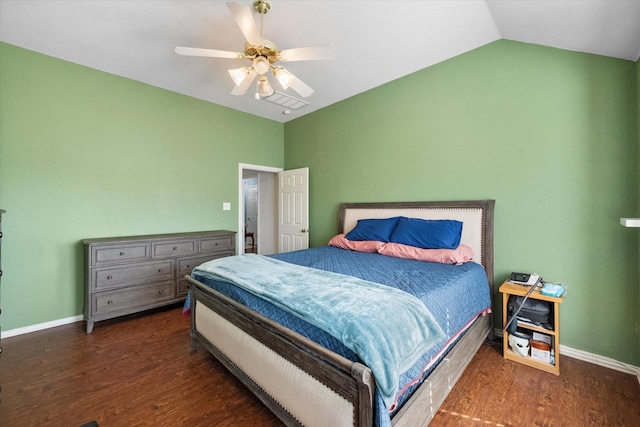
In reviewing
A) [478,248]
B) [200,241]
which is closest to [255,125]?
[200,241]

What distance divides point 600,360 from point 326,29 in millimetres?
3470

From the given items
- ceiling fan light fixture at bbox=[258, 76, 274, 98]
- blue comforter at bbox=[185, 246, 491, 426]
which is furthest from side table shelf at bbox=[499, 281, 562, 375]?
ceiling fan light fixture at bbox=[258, 76, 274, 98]

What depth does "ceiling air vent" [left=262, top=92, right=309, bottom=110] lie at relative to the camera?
3664mm

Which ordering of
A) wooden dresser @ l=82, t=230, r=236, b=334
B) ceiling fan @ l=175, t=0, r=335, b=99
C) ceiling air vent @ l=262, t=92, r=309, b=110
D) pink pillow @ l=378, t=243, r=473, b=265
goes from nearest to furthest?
ceiling fan @ l=175, t=0, r=335, b=99
pink pillow @ l=378, t=243, r=473, b=265
wooden dresser @ l=82, t=230, r=236, b=334
ceiling air vent @ l=262, t=92, r=309, b=110

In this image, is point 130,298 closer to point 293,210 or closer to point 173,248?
point 173,248

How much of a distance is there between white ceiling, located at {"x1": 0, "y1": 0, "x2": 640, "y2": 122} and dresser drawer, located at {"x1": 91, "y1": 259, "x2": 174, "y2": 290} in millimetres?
2162

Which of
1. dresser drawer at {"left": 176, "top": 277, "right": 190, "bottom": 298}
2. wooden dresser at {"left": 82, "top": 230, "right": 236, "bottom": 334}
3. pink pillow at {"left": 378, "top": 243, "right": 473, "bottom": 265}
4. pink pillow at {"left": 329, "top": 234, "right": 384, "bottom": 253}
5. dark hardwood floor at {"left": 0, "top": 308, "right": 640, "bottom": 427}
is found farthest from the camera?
dresser drawer at {"left": 176, "top": 277, "right": 190, "bottom": 298}

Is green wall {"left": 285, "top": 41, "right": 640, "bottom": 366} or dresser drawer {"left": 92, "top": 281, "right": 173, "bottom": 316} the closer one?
green wall {"left": 285, "top": 41, "right": 640, "bottom": 366}

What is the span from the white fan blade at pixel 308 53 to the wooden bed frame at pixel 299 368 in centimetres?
177

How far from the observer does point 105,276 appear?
9.18 ft

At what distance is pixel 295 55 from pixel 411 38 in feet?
3.98

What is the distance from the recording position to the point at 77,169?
9.64 ft

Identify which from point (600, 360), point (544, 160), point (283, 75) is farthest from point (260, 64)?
point (600, 360)

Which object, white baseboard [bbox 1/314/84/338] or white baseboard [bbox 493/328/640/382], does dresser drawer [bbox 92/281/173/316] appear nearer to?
white baseboard [bbox 1/314/84/338]
